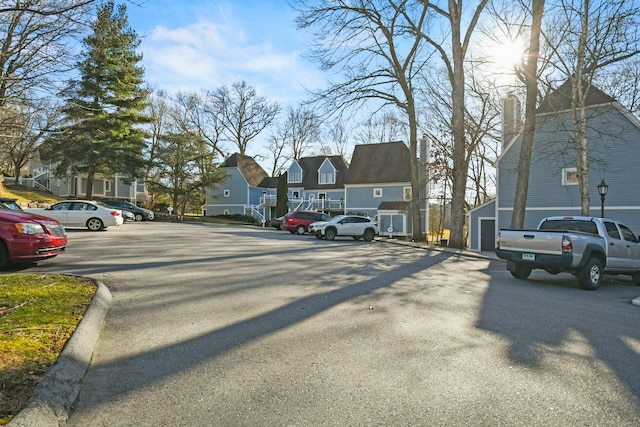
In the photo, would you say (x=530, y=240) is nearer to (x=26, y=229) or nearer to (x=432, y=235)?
(x=26, y=229)

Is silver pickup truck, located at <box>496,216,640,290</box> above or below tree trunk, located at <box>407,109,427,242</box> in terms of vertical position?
below

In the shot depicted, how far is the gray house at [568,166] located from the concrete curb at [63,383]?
71.6ft

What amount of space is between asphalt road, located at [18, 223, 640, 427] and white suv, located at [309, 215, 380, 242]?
1617cm

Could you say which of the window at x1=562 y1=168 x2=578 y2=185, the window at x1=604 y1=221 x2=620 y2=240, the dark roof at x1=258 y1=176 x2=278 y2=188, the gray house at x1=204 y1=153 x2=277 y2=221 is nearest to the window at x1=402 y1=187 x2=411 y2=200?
the gray house at x1=204 y1=153 x2=277 y2=221

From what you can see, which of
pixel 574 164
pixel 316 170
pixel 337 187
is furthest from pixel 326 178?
pixel 574 164

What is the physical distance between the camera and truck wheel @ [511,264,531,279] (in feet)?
36.6

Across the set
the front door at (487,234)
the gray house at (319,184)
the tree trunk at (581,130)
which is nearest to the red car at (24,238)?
the tree trunk at (581,130)

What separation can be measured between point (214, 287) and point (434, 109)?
1185 inches

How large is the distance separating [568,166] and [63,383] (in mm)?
26713

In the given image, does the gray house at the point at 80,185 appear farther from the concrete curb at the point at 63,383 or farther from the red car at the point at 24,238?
the concrete curb at the point at 63,383

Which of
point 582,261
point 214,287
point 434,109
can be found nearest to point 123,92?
point 434,109

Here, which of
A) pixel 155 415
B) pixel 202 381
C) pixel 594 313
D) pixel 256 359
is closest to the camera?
pixel 155 415

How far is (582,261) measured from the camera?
9.84 meters

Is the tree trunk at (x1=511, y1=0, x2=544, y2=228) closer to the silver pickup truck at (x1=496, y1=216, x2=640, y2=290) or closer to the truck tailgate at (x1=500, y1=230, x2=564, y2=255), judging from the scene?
the silver pickup truck at (x1=496, y1=216, x2=640, y2=290)
